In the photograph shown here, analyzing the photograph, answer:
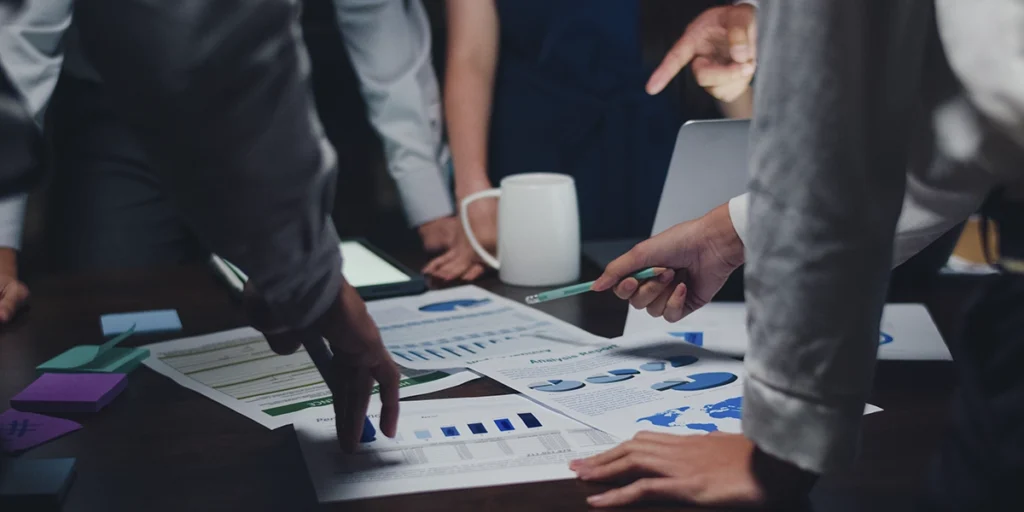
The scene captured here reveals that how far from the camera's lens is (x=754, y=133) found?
600 millimetres

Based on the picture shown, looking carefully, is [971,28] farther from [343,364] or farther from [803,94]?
[343,364]

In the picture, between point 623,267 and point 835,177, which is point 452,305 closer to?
point 623,267

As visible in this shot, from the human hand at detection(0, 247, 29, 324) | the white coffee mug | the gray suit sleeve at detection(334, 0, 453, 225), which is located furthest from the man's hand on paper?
the gray suit sleeve at detection(334, 0, 453, 225)

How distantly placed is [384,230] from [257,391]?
4.45 feet

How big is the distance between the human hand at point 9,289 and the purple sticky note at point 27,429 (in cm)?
34

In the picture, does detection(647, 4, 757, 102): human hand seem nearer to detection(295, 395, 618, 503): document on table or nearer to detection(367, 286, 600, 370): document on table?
detection(367, 286, 600, 370): document on table

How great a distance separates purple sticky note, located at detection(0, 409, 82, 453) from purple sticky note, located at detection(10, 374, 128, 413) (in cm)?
2

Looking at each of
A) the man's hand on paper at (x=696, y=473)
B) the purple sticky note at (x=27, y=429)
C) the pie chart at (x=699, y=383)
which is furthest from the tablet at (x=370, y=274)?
the man's hand on paper at (x=696, y=473)

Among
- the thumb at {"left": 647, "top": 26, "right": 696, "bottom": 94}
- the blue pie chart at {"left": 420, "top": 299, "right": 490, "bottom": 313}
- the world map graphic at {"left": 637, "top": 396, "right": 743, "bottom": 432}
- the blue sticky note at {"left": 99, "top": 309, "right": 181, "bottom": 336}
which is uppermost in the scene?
the thumb at {"left": 647, "top": 26, "right": 696, "bottom": 94}

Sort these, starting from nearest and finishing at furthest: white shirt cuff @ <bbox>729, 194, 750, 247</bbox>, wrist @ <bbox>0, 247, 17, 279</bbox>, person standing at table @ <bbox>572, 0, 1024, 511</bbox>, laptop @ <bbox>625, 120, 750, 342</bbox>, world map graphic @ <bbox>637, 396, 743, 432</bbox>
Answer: person standing at table @ <bbox>572, 0, 1024, 511</bbox>
world map graphic @ <bbox>637, 396, 743, 432</bbox>
white shirt cuff @ <bbox>729, 194, 750, 247</bbox>
laptop @ <bbox>625, 120, 750, 342</bbox>
wrist @ <bbox>0, 247, 17, 279</bbox>

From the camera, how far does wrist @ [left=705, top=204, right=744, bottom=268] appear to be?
87 centimetres

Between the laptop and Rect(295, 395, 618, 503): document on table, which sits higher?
the laptop

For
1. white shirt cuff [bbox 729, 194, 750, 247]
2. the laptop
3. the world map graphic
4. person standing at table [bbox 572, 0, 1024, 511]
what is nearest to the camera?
person standing at table [bbox 572, 0, 1024, 511]

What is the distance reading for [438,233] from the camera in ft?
5.24
